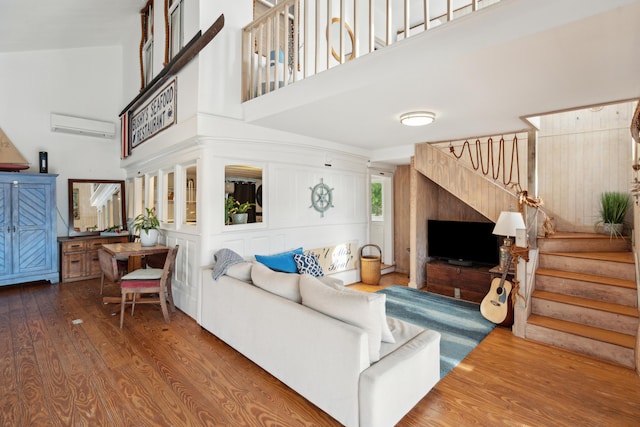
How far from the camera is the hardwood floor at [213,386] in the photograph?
1938 millimetres

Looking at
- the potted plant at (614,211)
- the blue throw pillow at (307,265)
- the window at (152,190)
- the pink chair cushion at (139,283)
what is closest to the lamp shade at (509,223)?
the potted plant at (614,211)

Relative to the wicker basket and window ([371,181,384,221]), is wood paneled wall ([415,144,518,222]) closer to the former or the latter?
the wicker basket

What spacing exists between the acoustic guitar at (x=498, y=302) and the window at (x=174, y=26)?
4.69 m

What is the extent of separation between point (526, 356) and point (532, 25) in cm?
264

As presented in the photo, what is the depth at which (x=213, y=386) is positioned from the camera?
2256mm

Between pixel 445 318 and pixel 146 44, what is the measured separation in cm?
607


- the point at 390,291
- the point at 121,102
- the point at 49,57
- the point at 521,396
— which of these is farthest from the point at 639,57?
the point at 49,57

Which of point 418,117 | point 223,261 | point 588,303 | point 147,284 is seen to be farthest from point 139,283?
point 588,303

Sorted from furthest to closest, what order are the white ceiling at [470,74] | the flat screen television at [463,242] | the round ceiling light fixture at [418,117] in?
the flat screen television at [463,242]
the round ceiling light fixture at [418,117]
the white ceiling at [470,74]

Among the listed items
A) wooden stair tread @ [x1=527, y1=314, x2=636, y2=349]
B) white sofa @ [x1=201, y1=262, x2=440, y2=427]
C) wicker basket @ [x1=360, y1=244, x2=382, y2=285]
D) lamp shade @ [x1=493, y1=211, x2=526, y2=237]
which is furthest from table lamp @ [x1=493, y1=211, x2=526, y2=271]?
wicker basket @ [x1=360, y1=244, x2=382, y2=285]

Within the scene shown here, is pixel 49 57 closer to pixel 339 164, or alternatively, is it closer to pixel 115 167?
pixel 115 167

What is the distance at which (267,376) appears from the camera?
7.84 feet

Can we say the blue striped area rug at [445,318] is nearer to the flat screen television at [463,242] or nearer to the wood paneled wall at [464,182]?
the flat screen television at [463,242]

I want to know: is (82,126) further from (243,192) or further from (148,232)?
(243,192)
